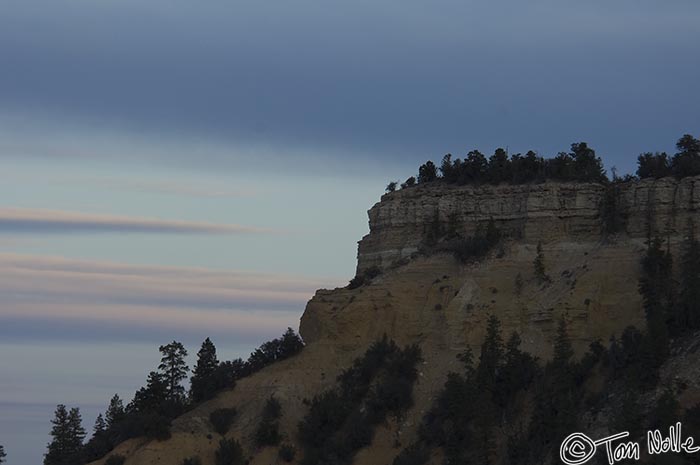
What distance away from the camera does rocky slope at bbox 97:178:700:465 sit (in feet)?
279

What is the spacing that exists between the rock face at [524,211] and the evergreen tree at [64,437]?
61.6 ft

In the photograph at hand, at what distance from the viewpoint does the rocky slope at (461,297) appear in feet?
279

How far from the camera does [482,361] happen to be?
8362 cm

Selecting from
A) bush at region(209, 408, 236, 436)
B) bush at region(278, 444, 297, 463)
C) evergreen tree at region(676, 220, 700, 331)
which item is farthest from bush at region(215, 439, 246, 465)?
evergreen tree at region(676, 220, 700, 331)

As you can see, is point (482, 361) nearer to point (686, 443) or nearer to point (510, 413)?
point (510, 413)

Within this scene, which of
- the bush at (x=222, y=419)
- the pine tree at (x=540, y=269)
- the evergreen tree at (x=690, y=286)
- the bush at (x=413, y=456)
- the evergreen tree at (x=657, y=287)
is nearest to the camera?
the evergreen tree at (x=657, y=287)

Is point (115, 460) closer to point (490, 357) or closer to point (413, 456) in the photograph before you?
point (413, 456)

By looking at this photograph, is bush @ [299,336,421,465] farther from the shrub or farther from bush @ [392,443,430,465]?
bush @ [392,443,430,465]

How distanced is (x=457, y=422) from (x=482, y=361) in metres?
4.65

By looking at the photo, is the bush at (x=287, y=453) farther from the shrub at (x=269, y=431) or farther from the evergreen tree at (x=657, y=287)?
the evergreen tree at (x=657, y=287)

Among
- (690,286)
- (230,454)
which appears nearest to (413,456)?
(230,454)

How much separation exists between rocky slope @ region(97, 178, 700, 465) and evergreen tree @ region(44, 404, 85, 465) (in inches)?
453

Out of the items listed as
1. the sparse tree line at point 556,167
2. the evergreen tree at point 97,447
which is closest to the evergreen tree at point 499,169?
the sparse tree line at point 556,167

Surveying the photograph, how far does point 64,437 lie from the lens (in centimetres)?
9962
